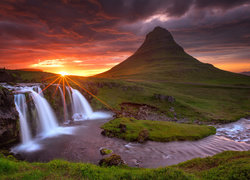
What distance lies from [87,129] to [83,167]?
63.5ft

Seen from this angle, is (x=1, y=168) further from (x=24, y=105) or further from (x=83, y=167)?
(x=24, y=105)

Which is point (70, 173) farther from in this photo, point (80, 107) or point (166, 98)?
point (166, 98)

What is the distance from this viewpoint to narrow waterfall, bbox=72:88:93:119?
42.5 m

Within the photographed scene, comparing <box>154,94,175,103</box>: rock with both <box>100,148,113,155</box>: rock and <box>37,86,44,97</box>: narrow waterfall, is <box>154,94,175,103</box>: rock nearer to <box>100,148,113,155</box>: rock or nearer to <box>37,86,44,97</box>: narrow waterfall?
<box>100,148,113,155</box>: rock

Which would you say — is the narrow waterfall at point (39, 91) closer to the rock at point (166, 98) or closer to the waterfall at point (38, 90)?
the waterfall at point (38, 90)

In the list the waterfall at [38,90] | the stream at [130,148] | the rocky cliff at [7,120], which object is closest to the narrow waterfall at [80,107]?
the stream at [130,148]

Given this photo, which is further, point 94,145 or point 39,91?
point 39,91

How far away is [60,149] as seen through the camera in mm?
22891

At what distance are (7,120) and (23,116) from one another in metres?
4.27

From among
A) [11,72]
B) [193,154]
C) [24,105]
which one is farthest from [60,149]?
[11,72]

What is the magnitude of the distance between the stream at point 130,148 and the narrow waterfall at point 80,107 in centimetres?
978

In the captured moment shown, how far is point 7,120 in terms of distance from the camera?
72.8ft

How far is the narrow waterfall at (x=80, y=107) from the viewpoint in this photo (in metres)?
42.5

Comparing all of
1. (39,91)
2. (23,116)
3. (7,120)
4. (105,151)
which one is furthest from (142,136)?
(39,91)
